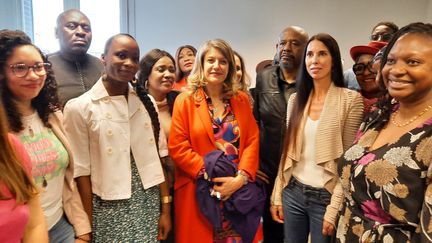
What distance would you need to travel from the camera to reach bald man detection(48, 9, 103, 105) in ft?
6.91

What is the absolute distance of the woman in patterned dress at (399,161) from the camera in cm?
107

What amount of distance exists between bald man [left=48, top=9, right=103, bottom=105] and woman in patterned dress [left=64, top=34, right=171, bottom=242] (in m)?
0.66

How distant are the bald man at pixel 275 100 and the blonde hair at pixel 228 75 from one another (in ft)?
1.03

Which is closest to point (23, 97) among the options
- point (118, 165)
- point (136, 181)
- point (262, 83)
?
point (118, 165)

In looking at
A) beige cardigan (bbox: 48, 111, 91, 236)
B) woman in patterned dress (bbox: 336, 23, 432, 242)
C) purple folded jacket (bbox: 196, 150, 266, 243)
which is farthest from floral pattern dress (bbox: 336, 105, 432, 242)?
beige cardigan (bbox: 48, 111, 91, 236)

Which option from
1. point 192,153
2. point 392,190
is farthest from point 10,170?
point 392,190

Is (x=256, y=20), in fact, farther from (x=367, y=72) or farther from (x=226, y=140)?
(x=226, y=140)

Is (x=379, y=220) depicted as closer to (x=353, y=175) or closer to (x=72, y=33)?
(x=353, y=175)

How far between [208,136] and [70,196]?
75cm

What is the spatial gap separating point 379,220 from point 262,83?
1272 mm

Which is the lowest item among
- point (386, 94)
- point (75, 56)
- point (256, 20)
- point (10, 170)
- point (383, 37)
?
point (10, 170)

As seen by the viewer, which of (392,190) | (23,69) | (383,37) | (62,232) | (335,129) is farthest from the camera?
(383,37)

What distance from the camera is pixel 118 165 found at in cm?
148

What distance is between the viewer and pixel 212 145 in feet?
5.92
